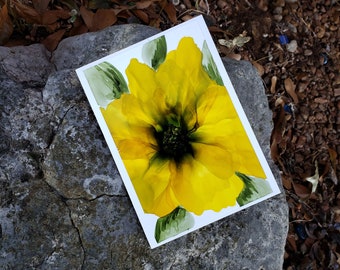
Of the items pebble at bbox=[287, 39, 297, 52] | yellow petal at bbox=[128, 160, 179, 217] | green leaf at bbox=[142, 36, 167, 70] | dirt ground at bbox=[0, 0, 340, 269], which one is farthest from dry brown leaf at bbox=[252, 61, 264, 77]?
yellow petal at bbox=[128, 160, 179, 217]

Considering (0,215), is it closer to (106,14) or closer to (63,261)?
(63,261)

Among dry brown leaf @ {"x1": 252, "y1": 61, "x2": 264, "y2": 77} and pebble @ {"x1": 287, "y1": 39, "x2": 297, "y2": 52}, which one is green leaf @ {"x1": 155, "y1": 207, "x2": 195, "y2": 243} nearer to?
dry brown leaf @ {"x1": 252, "y1": 61, "x2": 264, "y2": 77}

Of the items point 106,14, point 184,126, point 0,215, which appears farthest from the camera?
point 106,14

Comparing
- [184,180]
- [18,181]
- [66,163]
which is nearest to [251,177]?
[184,180]

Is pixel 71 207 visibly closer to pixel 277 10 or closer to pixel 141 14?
pixel 141 14

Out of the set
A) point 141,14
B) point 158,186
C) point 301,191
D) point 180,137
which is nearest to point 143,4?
point 141,14

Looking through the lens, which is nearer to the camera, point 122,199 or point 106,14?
point 122,199
